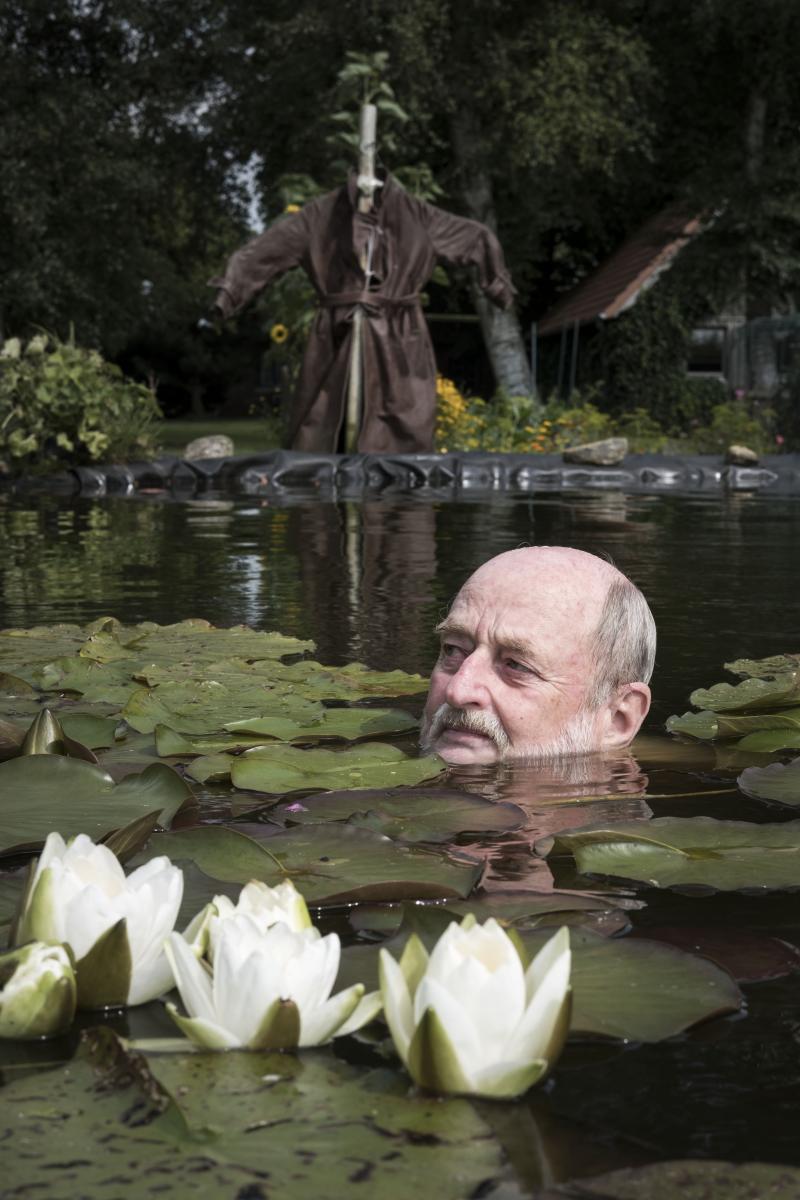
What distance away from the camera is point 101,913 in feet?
5.61

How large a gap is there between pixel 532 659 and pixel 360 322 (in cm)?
1323

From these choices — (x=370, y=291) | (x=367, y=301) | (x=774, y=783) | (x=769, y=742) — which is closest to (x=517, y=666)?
(x=774, y=783)

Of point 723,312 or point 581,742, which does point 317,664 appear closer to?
point 581,742

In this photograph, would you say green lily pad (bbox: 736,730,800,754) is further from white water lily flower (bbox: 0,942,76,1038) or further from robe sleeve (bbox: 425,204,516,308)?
robe sleeve (bbox: 425,204,516,308)

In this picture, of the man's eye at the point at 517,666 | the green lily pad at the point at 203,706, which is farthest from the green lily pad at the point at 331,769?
the green lily pad at the point at 203,706

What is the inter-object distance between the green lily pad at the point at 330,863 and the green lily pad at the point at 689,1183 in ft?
3.00

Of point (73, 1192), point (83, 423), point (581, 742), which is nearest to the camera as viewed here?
point (73, 1192)

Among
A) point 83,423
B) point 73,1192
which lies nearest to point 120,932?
point 73,1192

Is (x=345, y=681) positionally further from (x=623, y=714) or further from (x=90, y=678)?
(x=623, y=714)

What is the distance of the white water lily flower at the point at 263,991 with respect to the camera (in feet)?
4.99

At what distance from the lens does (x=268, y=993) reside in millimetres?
1547

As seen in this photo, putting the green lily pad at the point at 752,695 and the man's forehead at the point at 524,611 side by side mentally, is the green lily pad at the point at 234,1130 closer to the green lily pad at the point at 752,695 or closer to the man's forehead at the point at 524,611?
the man's forehead at the point at 524,611

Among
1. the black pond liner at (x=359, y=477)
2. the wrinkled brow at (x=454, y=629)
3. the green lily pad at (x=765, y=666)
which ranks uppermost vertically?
the black pond liner at (x=359, y=477)

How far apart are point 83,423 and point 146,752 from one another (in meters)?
12.1
